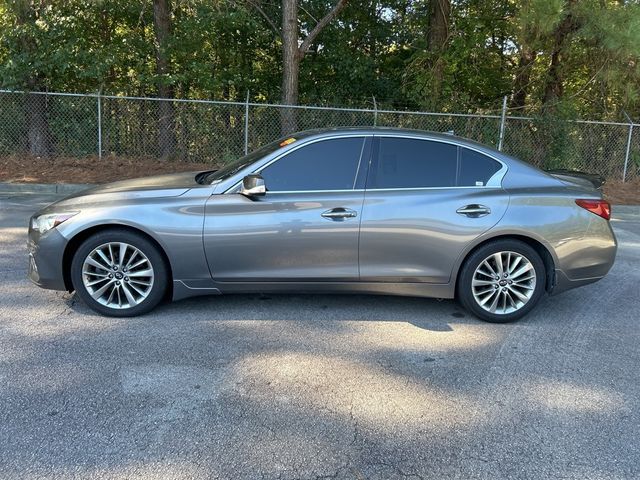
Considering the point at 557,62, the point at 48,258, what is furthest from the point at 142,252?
the point at 557,62

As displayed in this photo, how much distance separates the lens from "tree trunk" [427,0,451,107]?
14.5 metres

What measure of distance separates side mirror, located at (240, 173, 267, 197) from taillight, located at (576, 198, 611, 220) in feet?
8.77

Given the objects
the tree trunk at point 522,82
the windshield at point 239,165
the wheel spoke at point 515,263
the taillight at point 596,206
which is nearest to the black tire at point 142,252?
the windshield at point 239,165

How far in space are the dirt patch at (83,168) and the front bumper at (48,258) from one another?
7879mm

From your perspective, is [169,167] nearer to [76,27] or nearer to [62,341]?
[76,27]

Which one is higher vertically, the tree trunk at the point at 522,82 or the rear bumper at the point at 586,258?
the tree trunk at the point at 522,82

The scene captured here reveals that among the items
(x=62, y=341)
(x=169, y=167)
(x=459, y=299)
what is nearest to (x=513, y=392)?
(x=459, y=299)

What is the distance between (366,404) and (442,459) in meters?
0.62

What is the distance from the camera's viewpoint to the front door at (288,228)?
4.52 meters

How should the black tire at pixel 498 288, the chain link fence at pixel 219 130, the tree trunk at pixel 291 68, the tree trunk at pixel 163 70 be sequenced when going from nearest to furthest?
the black tire at pixel 498 288
the tree trunk at pixel 291 68
the chain link fence at pixel 219 130
the tree trunk at pixel 163 70

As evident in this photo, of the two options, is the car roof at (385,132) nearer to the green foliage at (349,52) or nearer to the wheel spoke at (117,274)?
the wheel spoke at (117,274)

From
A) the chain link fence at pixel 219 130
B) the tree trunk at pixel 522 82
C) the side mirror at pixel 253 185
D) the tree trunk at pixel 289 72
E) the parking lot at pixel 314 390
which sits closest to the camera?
the parking lot at pixel 314 390

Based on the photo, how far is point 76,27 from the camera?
13.7 m

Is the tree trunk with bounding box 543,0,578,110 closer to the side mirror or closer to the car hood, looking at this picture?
the side mirror
